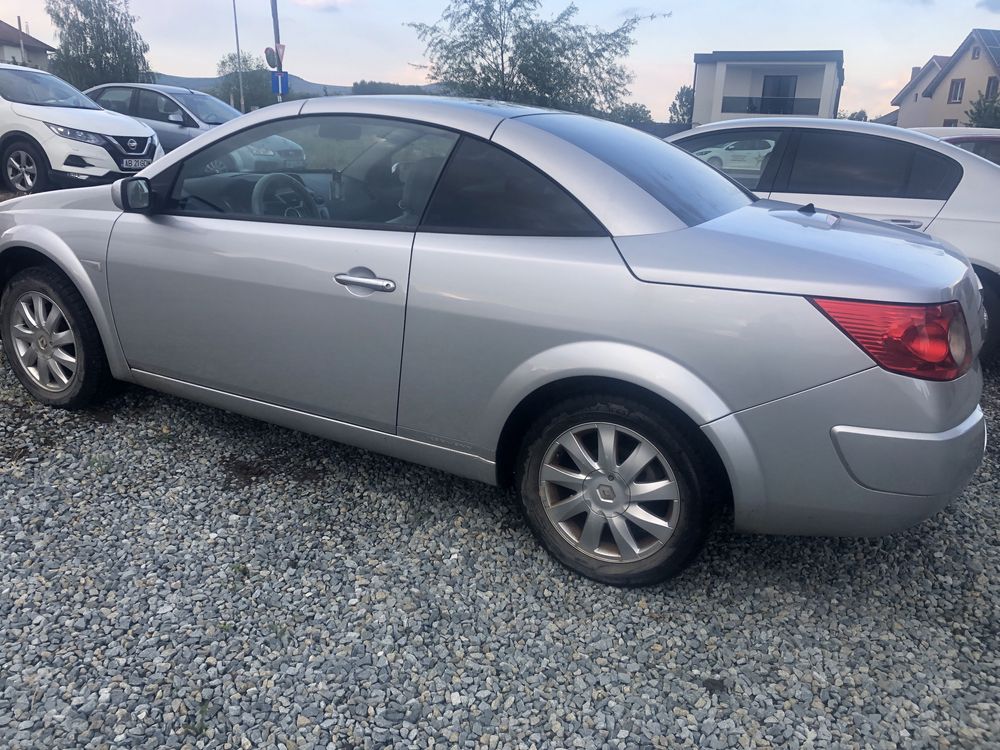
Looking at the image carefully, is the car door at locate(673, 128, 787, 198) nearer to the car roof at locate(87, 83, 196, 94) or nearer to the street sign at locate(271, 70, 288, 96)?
the car roof at locate(87, 83, 196, 94)

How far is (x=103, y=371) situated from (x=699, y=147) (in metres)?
4.21

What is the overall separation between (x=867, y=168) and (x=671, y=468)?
347 cm

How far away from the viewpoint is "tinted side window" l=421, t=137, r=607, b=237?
2.70 m

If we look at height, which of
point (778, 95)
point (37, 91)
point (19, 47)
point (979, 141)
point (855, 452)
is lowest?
point (855, 452)

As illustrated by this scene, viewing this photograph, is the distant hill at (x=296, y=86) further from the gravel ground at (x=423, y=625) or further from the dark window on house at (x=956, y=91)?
the dark window on house at (x=956, y=91)

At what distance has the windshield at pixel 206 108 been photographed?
43.6 ft

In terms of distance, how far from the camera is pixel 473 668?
241 cm

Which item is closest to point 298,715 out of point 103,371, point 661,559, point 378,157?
point 661,559

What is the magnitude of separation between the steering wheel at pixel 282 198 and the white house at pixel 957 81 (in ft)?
147

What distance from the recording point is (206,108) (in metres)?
13.6

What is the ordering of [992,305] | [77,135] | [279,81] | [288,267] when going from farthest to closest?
[279,81]
[77,135]
[992,305]
[288,267]

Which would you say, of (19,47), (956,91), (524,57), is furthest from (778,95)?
(19,47)

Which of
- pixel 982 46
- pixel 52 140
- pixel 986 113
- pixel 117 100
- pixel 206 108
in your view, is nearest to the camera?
pixel 52 140

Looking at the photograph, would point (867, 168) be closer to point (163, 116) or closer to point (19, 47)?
point (163, 116)
